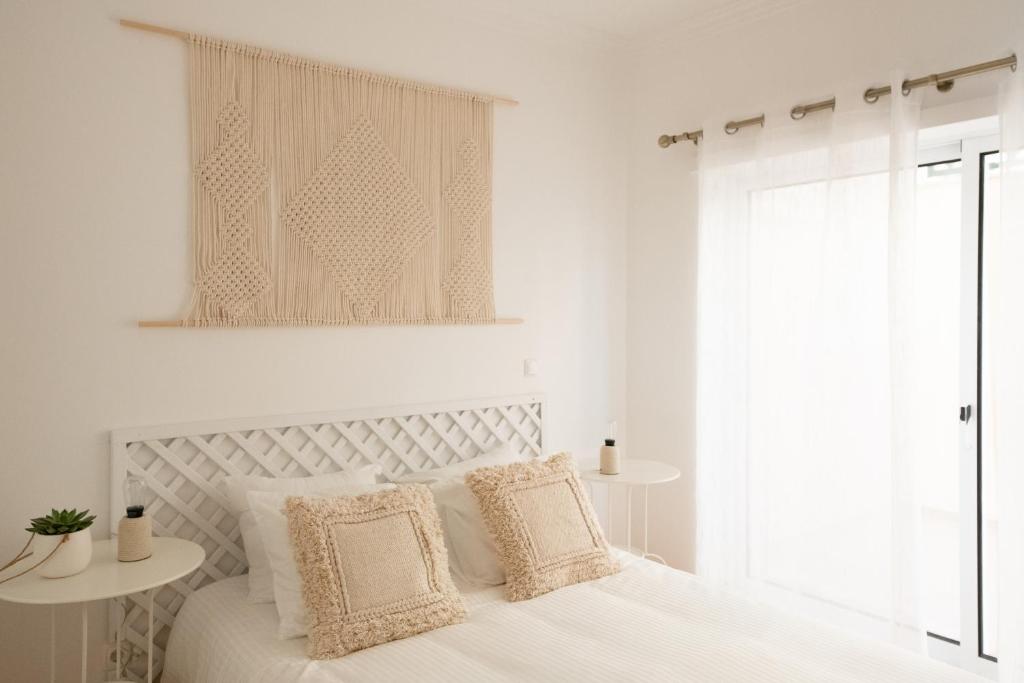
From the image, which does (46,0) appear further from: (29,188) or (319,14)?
(319,14)

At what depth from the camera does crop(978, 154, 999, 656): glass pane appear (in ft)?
9.07

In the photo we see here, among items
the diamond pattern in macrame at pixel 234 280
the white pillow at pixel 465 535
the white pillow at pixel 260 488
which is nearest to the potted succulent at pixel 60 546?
the white pillow at pixel 260 488

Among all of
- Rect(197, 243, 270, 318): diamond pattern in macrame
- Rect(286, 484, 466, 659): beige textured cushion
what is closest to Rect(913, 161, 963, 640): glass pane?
Rect(286, 484, 466, 659): beige textured cushion

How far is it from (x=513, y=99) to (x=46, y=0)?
1.82m

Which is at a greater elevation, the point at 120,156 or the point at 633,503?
the point at 120,156

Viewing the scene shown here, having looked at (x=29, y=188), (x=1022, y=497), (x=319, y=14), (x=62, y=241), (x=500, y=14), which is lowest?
(x=1022, y=497)

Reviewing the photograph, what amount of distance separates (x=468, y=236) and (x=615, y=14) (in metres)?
1.26

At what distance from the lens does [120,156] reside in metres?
2.41

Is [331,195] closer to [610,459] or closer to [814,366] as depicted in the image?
[610,459]

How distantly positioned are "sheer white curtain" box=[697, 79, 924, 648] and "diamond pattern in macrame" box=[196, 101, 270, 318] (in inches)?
76.1

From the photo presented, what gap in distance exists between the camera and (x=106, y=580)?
6.61 feet

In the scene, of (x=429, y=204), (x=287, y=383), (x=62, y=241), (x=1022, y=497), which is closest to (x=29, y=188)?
(x=62, y=241)

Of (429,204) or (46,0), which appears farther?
(429,204)

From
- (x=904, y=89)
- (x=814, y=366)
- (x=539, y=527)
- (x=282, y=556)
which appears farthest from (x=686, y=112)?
(x=282, y=556)
